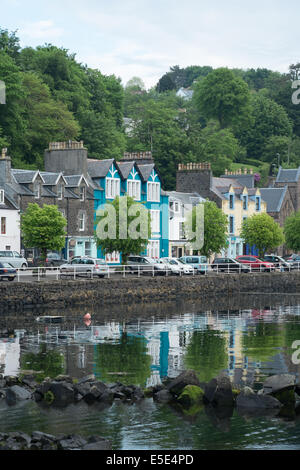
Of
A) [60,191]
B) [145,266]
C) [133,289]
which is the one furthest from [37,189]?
[133,289]

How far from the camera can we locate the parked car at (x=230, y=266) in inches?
3230

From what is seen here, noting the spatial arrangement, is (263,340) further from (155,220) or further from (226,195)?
Answer: (226,195)

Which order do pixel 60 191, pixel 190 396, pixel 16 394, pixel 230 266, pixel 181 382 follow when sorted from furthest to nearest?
pixel 230 266 < pixel 60 191 < pixel 181 382 < pixel 16 394 < pixel 190 396

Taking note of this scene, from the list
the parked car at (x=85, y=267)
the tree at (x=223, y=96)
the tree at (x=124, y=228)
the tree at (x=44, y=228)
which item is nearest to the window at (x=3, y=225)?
the tree at (x=44, y=228)

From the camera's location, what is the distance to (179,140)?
124 metres

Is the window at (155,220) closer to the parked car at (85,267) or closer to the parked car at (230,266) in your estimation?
the parked car at (230,266)

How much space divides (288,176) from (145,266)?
191 feet

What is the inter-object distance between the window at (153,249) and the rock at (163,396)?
199 ft

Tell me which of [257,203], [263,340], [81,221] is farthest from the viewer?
[257,203]

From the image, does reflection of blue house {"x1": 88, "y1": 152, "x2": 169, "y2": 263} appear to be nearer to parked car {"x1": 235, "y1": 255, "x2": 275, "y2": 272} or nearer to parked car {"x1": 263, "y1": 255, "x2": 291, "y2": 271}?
parked car {"x1": 235, "y1": 255, "x2": 275, "y2": 272}

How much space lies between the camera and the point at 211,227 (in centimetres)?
8838
